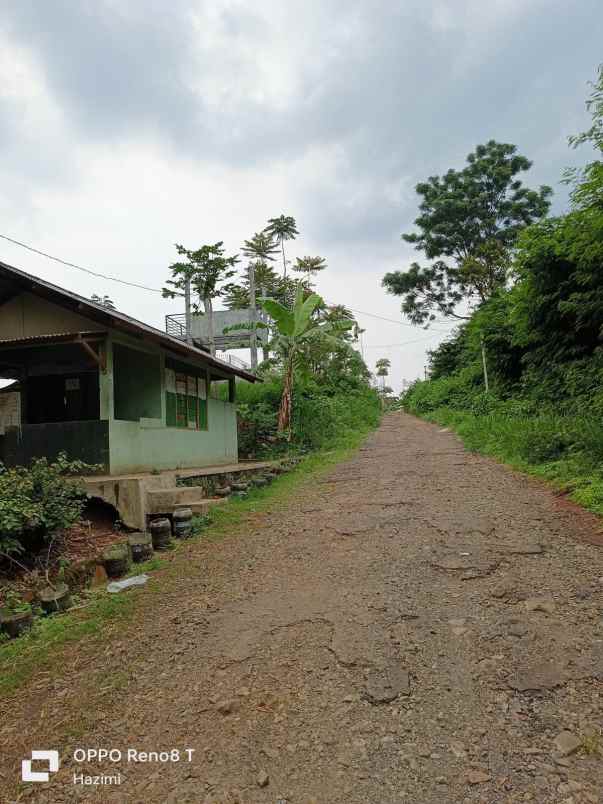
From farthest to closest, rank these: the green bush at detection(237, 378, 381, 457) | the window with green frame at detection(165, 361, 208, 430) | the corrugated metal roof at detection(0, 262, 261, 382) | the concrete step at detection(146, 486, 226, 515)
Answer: the green bush at detection(237, 378, 381, 457), the window with green frame at detection(165, 361, 208, 430), the corrugated metal roof at detection(0, 262, 261, 382), the concrete step at detection(146, 486, 226, 515)

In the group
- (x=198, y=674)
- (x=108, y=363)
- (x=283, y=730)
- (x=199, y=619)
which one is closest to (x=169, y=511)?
(x=108, y=363)

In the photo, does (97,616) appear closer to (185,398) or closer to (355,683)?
(355,683)

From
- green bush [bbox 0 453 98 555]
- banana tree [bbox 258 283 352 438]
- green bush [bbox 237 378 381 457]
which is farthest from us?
green bush [bbox 237 378 381 457]

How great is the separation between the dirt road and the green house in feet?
11.5

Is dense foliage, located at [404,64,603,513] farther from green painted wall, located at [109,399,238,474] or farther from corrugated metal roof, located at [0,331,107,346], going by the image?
corrugated metal roof, located at [0,331,107,346]

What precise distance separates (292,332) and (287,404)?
192 cm

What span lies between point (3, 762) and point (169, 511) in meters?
4.24

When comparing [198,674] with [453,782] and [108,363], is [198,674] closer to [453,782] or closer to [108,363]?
[453,782]

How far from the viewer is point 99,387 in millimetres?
8266

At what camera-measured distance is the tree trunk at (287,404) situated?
12898 mm

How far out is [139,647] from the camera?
310cm

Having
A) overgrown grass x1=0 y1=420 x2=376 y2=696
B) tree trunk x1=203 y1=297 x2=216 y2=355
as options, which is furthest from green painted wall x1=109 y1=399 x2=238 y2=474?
tree trunk x1=203 y1=297 x2=216 y2=355

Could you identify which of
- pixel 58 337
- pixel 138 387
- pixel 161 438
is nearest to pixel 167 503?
pixel 161 438

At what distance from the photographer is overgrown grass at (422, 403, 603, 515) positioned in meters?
5.85
